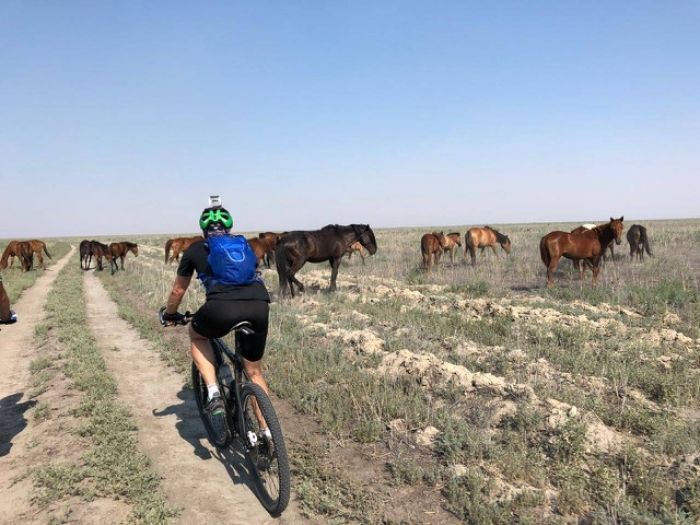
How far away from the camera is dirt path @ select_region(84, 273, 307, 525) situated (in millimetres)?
3588

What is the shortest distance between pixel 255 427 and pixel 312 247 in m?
10.3

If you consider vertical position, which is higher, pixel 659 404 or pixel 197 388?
pixel 197 388

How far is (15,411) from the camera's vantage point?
18.7ft

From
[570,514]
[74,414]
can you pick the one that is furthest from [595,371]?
[74,414]

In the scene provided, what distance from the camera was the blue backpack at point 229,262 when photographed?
354 cm

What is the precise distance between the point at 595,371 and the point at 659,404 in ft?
3.10

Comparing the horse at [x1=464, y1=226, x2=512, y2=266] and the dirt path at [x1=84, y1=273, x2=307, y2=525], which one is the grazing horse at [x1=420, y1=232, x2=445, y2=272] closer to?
the horse at [x1=464, y1=226, x2=512, y2=266]

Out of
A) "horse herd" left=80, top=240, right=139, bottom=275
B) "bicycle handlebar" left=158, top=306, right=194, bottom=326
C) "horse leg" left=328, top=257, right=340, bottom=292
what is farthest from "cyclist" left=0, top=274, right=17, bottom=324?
"horse herd" left=80, top=240, right=139, bottom=275

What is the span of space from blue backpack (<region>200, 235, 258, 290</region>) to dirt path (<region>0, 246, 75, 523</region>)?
2.58 m

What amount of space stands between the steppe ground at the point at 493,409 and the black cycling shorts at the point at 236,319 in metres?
1.37

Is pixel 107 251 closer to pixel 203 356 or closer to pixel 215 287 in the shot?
pixel 203 356

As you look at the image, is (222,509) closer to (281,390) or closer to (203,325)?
(203,325)

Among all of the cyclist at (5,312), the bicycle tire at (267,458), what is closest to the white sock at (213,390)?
the bicycle tire at (267,458)

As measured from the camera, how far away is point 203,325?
12.2ft
